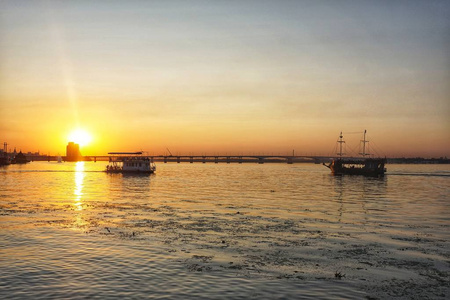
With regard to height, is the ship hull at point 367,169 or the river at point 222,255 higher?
the ship hull at point 367,169

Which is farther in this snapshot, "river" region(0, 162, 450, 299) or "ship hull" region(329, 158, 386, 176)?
"ship hull" region(329, 158, 386, 176)

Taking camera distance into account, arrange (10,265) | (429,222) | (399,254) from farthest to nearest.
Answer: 1. (429,222)
2. (399,254)
3. (10,265)

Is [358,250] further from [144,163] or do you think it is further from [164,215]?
[144,163]

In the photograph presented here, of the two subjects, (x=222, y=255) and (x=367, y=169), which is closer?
(x=222, y=255)

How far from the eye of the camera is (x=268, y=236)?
28.2 m

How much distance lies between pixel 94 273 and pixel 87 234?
1018 cm

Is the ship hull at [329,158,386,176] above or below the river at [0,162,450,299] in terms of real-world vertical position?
above

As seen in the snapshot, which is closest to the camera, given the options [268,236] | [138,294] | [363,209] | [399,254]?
[138,294]

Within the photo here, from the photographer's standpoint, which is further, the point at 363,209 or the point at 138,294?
the point at 363,209

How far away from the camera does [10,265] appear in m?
20.2

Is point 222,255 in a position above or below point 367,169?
below

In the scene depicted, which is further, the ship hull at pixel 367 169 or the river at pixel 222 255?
the ship hull at pixel 367 169

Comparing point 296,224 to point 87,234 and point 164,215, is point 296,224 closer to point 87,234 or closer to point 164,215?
point 164,215

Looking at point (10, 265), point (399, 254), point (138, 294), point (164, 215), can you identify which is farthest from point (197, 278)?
point (164, 215)
